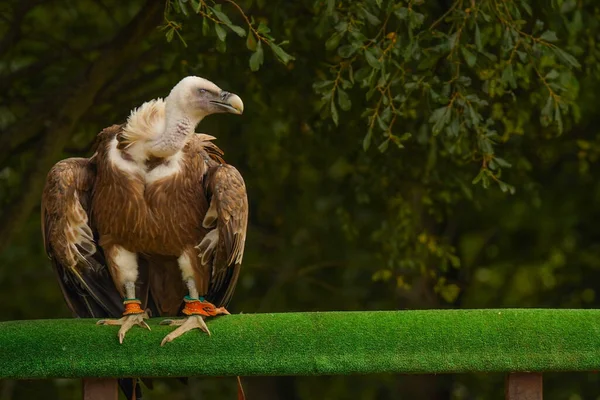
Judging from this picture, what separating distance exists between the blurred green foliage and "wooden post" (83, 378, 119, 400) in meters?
1.37

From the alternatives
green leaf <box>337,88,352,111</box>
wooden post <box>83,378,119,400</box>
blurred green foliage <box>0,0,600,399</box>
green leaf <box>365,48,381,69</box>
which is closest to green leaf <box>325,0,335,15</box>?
blurred green foliage <box>0,0,600,399</box>

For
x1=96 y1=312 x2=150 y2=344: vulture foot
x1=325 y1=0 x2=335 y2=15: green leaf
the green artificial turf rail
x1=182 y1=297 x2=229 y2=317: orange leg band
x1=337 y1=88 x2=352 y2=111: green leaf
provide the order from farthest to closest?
x1=337 y1=88 x2=352 y2=111: green leaf, x1=325 y1=0 x2=335 y2=15: green leaf, x1=182 y1=297 x2=229 y2=317: orange leg band, x1=96 y1=312 x2=150 y2=344: vulture foot, the green artificial turf rail

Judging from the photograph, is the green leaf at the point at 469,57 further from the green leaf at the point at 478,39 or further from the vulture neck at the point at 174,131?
the vulture neck at the point at 174,131

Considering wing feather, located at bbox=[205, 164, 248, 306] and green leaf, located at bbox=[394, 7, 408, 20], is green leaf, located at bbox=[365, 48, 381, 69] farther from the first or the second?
wing feather, located at bbox=[205, 164, 248, 306]

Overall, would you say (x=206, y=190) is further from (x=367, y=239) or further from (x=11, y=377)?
(x=367, y=239)

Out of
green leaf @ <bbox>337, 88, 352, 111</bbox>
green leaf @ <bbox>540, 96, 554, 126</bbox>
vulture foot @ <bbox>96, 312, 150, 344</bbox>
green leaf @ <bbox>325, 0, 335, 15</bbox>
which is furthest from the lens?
green leaf @ <bbox>540, 96, 554, 126</bbox>

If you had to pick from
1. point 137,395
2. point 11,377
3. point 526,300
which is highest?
point 11,377

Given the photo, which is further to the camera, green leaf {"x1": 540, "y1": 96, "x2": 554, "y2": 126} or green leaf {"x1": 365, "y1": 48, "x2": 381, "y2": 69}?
green leaf {"x1": 540, "y1": 96, "x2": 554, "y2": 126}

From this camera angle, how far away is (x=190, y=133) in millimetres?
4238

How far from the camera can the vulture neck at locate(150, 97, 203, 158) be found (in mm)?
4199

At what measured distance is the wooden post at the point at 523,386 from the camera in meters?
3.87

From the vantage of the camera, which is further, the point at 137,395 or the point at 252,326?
the point at 137,395

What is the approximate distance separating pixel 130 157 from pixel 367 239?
13.3 ft

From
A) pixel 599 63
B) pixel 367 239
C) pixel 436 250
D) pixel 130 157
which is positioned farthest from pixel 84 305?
pixel 367 239
